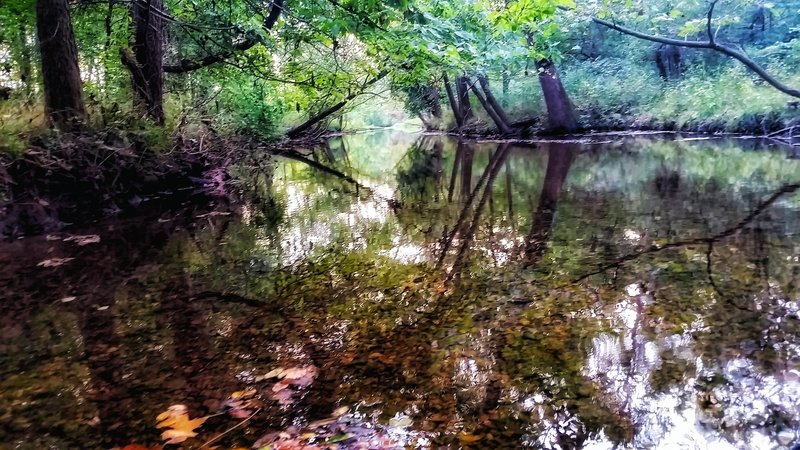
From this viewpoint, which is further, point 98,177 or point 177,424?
point 98,177

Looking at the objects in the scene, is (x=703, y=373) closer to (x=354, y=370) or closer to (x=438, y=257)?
(x=354, y=370)

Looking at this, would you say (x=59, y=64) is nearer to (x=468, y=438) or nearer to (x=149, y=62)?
(x=149, y=62)

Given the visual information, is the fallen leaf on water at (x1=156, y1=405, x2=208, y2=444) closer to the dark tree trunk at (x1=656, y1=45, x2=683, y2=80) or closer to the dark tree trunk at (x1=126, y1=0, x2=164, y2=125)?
the dark tree trunk at (x1=126, y1=0, x2=164, y2=125)

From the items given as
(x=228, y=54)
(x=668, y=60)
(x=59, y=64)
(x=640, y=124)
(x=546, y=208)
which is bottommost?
(x=546, y=208)

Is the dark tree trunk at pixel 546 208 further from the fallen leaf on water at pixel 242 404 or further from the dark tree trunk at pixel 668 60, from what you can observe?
the dark tree trunk at pixel 668 60

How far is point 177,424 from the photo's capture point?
222cm

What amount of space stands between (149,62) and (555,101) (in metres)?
11.7

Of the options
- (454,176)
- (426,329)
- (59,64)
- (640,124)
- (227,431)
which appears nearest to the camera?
(227,431)

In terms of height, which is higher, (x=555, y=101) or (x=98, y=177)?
(x=555, y=101)

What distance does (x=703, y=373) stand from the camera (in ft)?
7.77

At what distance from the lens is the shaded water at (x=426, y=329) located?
2154 mm

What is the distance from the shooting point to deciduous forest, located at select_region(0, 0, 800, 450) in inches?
87.7

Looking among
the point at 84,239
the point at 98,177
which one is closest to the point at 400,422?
the point at 84,239

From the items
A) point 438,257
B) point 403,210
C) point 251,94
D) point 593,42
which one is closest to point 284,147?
point 251,94
